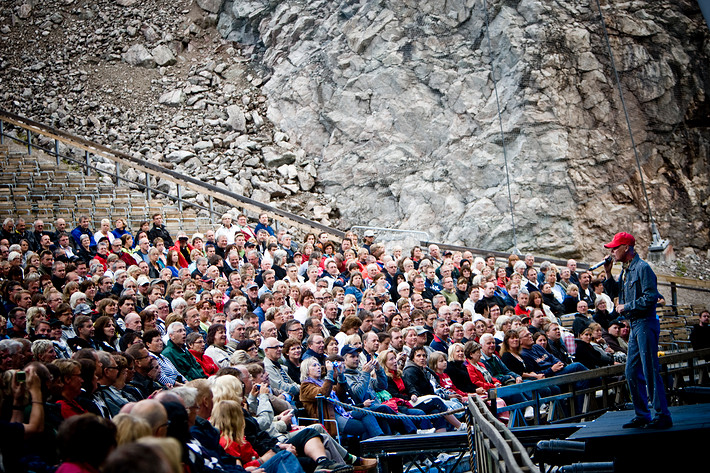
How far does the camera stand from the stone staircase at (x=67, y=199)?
13898mm

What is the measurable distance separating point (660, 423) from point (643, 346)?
626mm

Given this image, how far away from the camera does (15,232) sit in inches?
423

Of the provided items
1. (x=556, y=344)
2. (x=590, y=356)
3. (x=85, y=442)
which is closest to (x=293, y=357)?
(x=85, y=442)

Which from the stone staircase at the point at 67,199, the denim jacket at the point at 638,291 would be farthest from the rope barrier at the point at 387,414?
the stone staircase at the point at 67,199

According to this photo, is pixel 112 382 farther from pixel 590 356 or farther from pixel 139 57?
pixel 139 57

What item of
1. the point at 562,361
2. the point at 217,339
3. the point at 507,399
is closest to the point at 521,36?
the point at 562,361

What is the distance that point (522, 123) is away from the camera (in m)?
20.7

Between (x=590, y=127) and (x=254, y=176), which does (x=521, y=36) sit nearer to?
(x=590, y=127)

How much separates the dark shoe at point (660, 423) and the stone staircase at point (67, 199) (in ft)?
37.9

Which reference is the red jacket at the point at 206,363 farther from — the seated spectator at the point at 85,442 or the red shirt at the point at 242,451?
the seated spectator at the point at 85,442

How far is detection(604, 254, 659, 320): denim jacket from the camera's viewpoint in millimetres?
5742

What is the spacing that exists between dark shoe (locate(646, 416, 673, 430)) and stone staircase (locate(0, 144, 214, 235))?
455 inches

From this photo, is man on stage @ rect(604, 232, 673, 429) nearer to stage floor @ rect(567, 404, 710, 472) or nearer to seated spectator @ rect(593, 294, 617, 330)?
stage floor @ rect(567, 404, 710, 472)

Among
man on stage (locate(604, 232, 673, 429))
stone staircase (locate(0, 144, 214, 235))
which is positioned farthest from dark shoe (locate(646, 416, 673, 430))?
stone staircase (locate(0, 144, 214, 235))
